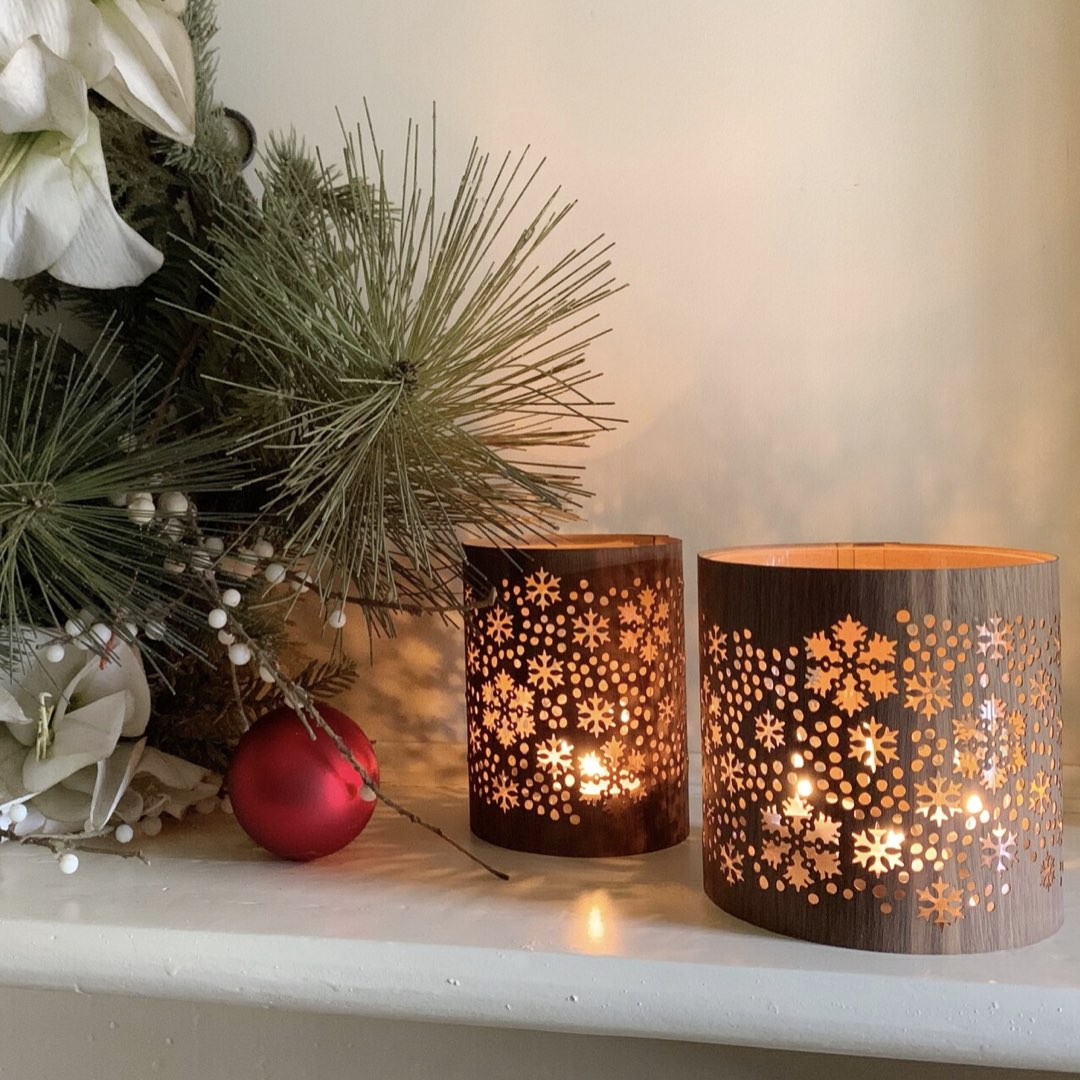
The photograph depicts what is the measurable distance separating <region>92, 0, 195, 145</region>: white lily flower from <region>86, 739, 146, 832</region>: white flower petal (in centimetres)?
30

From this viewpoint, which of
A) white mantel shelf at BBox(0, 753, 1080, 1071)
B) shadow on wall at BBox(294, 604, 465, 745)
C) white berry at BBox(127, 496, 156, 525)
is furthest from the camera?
shadow on wall at BBox(294, 604, 465, 745)

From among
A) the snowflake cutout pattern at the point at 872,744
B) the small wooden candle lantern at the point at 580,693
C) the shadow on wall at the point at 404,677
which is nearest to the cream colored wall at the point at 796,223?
the shadow on wall at the point at 404,677

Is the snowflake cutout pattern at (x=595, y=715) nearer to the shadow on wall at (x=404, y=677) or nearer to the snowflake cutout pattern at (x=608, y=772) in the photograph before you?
the snowflake cutout pattern at (x=608, y=772)

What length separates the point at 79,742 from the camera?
51 centimetres

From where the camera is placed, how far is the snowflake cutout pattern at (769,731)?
42 centimetres

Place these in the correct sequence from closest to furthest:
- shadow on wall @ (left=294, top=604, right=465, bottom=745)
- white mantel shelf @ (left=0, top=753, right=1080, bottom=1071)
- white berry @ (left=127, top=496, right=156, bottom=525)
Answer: white mantel shelf @ (left=0, top=753, right=1080, bottom=1071)
white berry @ (left=127, top=496, right=156, bottom=525)
shadow on wall @ (left=294, top=604, right=465, bottom=745)

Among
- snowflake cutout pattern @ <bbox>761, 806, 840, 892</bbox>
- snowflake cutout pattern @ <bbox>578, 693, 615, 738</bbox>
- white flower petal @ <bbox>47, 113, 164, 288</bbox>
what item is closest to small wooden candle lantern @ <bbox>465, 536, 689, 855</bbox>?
snowflake cutout pattern @ <bbox>578, 693, 615, 738</bbox>

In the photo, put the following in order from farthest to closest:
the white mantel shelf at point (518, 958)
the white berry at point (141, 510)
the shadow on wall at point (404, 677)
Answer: the shadow on wall at point (404, 677)
the white berry at point (141, 510)
the white mantel shelf at point (518, 958)

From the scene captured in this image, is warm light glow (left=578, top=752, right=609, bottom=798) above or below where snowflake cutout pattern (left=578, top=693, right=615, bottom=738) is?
below

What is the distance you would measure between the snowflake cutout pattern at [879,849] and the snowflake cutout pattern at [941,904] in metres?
0.02

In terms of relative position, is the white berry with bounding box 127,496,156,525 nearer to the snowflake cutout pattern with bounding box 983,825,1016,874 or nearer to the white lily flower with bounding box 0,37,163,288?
the white lily flower with bounding box 0,37,163,288

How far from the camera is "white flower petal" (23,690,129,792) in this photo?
50cm

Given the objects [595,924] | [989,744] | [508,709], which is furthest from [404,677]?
[989,744]

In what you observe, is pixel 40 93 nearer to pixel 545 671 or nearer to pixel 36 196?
pixel 36 196
